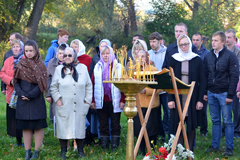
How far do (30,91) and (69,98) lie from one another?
2.27 feet

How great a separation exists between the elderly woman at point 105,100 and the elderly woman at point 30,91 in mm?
1025

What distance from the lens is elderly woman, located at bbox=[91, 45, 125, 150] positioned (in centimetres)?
614

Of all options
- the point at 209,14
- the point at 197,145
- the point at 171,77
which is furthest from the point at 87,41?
A: the point at 171,77

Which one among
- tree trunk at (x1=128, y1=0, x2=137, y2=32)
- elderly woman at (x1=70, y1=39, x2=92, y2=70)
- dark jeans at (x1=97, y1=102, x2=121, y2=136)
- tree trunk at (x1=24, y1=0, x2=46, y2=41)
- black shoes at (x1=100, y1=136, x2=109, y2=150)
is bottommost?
black shoes at (x1=100, y1=136, x2=109, y2=150)

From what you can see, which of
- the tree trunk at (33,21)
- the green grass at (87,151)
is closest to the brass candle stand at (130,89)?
the green grass at (87,151)

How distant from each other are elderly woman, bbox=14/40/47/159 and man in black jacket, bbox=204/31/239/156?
3182 mm

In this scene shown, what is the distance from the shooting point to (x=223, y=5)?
3988 centimetres

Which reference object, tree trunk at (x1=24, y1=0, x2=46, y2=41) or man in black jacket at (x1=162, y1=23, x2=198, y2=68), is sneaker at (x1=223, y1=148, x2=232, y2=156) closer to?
man in black jacket at (x1=162, y1=23, x2=198, y2=68)

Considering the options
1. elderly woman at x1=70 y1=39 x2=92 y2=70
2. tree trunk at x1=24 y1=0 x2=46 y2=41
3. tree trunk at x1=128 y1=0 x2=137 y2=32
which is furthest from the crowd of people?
tree trunk at x1=128 y1=0 x2=137 y2=32

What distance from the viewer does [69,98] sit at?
5703mm

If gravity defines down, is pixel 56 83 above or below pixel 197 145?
above

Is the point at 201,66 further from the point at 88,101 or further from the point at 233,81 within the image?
the point at 88,101

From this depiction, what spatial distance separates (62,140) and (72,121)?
0.43 meters

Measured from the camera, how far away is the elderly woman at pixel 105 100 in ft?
20.2
